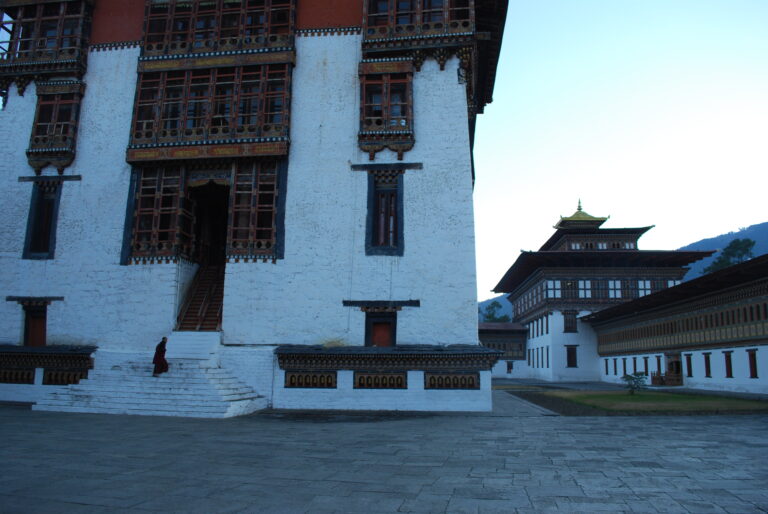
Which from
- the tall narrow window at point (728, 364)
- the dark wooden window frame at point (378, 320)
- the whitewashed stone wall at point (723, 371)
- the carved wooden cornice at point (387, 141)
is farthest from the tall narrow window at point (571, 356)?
the carved wooden cornice at point (387, 141)

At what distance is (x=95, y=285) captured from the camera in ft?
57.6

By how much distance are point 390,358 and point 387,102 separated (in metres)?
8.00

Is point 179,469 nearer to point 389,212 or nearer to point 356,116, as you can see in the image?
point 389,212

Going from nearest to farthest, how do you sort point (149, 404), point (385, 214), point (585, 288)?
1. point (149, 404)
2. point (385, 214)
3. point (585, 288)

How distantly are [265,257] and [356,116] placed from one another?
541 centimetres

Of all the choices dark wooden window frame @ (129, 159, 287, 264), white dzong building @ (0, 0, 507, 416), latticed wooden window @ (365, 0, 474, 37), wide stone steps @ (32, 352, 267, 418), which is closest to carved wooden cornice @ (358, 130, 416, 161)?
white dzong building @ (0, 0, 507, 416)

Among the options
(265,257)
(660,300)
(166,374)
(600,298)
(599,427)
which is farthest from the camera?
(600,298)

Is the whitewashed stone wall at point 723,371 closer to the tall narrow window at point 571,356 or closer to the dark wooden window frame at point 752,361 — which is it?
the dark wooden window frame at point 752,361

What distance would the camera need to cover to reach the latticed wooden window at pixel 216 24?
18250mm

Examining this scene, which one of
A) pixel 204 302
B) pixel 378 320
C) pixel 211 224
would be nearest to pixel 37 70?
pixel 211 224

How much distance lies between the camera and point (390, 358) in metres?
15.5

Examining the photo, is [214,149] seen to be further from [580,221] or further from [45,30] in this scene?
[580,221]

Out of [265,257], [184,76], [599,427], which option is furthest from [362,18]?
[599,427]

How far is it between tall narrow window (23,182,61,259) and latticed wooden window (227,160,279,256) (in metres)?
6.28
